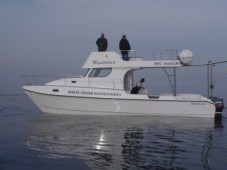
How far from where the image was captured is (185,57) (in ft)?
57.5

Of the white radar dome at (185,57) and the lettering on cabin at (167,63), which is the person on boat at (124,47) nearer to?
the lettering on cabin at (167,63)

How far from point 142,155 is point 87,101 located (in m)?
7.80

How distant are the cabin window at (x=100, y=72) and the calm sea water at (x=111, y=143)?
2.28 meters

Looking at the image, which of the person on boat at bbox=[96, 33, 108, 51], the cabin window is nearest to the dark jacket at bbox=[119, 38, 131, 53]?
the person on boat at bbox=[96, 33, 108, 51]

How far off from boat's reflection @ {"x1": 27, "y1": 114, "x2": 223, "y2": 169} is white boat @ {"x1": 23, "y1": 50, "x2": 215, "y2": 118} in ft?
1.71

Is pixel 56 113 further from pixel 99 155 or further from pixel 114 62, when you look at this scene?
pixel 99 155

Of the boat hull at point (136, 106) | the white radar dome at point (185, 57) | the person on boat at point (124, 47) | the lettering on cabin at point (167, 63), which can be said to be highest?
the person on boat at point (124, 47)

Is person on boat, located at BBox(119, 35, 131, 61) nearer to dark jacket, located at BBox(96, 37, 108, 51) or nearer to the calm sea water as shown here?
dark jacket, located at BBox(96, 37, 108, 51)

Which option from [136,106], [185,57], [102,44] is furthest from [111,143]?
[102,44]

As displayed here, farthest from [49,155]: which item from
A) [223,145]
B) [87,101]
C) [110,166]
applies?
[87,101]

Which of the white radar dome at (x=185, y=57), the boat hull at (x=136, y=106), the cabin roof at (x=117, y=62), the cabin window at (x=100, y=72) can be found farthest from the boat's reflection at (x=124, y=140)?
the white radar dome at (x=185, y=57)

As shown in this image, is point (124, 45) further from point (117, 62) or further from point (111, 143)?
point (111, 143)

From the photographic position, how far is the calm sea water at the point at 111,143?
8.90m

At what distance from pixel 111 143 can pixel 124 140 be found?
2.24 feet
